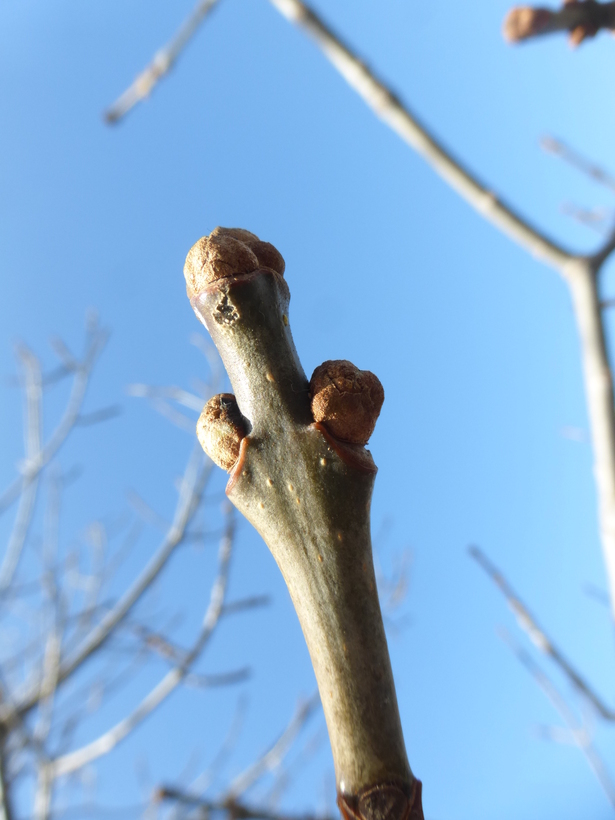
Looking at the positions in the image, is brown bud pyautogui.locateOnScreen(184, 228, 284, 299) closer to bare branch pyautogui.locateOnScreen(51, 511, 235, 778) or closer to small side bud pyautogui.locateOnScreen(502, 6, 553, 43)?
small side bud pyautogui.locateOnScreen(502, 6, 553, 43)

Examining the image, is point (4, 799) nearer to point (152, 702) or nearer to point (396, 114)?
point (152, 702)

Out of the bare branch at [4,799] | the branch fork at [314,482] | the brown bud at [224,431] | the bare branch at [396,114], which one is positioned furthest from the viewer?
the bare branch at [4,799]

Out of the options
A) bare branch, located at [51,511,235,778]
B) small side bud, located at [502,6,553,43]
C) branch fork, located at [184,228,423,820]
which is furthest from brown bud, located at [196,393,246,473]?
bare branch, located at [51,511,235,778]

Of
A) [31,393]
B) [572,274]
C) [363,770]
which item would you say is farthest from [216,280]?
[31,393]

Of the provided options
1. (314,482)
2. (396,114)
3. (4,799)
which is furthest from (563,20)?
(4,799)

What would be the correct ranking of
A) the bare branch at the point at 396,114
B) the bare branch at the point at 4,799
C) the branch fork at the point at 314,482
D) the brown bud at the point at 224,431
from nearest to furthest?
the branch fork at the point at 314,482 → the brown bud at the point at 224,431 → the bare branch at the point at 396,114 → the bare branch at the point at 4,799

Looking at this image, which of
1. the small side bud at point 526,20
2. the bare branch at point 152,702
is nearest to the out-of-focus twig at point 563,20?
the small side bud at point 526,20

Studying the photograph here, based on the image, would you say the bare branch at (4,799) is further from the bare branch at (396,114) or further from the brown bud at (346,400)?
the bare branch at (396,114)

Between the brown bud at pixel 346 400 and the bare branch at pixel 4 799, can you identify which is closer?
the brown bud at pixel 346 400
